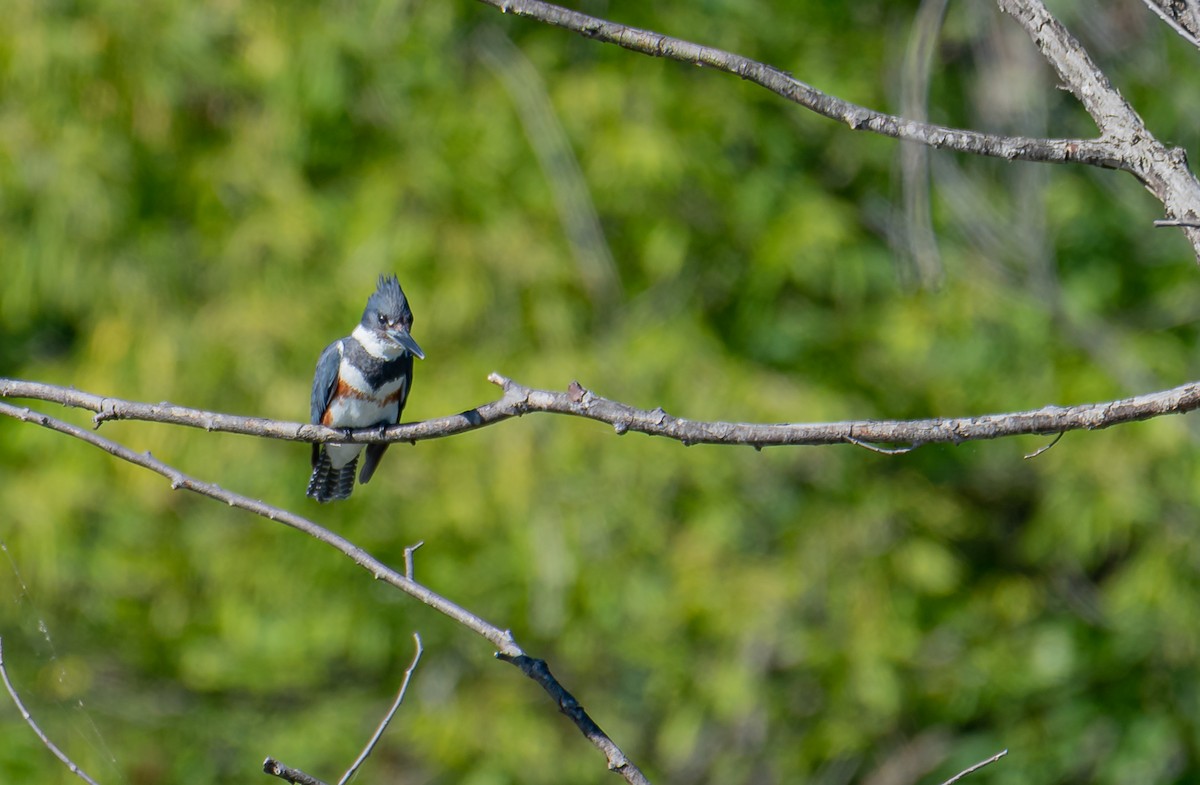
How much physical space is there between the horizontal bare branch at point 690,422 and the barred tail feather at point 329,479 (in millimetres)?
1798

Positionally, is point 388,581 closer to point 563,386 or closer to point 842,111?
point 842,111

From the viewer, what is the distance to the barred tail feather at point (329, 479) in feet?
12.8

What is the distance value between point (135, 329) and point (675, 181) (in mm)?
2043

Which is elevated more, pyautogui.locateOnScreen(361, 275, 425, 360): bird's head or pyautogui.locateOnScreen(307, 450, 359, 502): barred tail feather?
pyautogui.locateOnScreen(307, 450, 359, 502): barred tail feather

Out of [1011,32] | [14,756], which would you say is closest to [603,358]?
[1011,32]

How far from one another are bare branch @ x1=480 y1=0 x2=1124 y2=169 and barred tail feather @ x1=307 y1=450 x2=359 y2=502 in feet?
7.69

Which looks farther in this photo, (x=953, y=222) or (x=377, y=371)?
(x=953, y=222)

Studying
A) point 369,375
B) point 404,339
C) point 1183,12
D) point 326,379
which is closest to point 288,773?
point 1183,12

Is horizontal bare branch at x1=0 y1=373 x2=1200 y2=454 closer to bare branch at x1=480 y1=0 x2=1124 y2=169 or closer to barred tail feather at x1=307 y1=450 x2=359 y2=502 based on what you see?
bare branch at x1=480 y1=0 x2=1124 y2=169

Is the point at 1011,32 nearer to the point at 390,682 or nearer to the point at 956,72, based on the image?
the point at 956,72

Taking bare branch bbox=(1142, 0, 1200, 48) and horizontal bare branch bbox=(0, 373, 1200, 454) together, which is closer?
horizontal bare branch bbox=(0, 373, 1200, 454)

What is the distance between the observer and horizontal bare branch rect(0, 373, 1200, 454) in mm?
1586

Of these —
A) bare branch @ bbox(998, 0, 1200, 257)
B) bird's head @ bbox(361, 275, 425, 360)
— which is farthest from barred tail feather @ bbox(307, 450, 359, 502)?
bare branch @ bbox(998, 0, 1200, 257)

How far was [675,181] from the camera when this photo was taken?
4.94 metres
